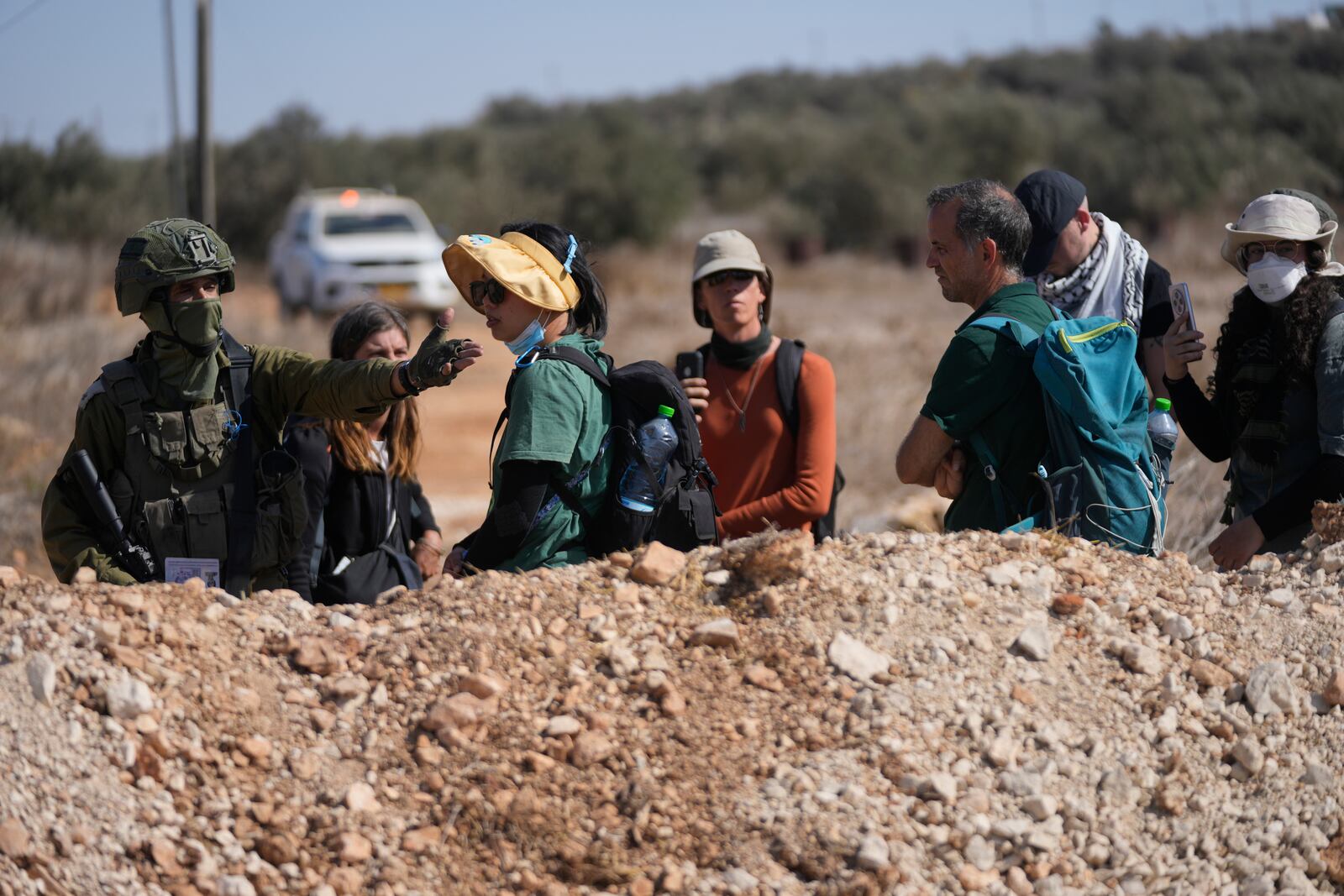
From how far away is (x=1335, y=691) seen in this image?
3.23 m

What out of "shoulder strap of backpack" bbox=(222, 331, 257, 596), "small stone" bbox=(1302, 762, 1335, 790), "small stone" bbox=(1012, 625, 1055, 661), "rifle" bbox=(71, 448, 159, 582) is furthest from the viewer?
"shoulder strap of backpack" bbox=(222, 331, 257, 596)

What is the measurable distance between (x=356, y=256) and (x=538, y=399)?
55.9ft

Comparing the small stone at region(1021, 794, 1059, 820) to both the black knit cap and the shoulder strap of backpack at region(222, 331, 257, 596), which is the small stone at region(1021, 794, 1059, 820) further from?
the shoulder strap of backpack at region(222, 331, 257, 596)

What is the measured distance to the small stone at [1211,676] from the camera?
3281 millimetres

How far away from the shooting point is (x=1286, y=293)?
3730 millimetres

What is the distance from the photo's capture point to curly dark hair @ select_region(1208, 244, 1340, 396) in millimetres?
3629

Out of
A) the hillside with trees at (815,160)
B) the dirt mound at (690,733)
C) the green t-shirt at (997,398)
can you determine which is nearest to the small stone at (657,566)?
the dirt mound at (690,733)

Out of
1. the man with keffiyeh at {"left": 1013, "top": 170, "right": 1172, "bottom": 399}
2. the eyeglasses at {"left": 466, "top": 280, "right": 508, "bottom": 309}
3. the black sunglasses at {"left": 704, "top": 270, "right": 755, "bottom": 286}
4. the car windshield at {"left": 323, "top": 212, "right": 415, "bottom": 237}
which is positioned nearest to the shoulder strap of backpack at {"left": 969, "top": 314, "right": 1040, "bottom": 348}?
the man with keffiyeh at {"left": 1013, "top": 170, "right": 1172, "bottom": 399}

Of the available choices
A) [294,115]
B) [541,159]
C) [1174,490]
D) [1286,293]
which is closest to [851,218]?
[541,159]

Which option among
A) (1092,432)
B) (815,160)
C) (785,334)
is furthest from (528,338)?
(815,160)

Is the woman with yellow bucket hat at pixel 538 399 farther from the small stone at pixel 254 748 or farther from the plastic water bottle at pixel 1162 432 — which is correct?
the plastic water bottle at pixel 1162 432

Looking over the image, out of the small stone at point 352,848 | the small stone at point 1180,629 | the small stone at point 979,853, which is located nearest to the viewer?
the small stone at point 352,848

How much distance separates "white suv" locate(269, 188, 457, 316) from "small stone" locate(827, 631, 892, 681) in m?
15.7

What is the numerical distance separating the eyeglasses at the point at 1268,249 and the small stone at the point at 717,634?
1.91 m
